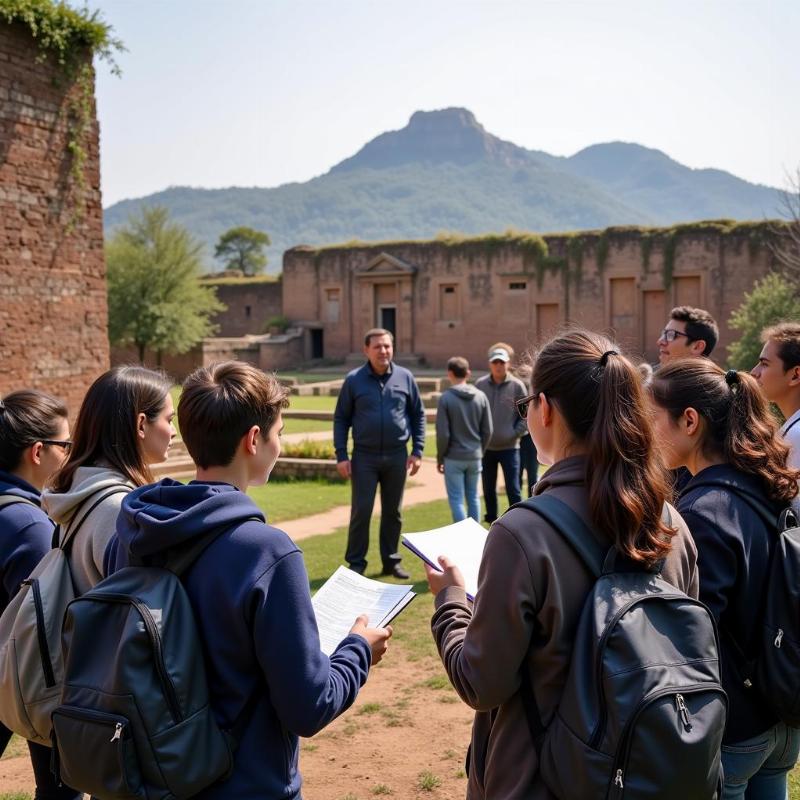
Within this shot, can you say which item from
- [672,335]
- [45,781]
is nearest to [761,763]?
[45,781]

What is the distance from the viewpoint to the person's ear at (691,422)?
2.56 meters

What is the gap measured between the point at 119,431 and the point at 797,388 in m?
2.55

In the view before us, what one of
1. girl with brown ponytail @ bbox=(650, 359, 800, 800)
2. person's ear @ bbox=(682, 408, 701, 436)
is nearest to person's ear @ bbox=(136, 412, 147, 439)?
girl with brown ponytail @ bbox=(650, 359, 800, 800)

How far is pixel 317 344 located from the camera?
49.2m

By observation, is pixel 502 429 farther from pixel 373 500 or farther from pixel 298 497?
pixel 298 497

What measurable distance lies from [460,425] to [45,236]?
29.4 ft

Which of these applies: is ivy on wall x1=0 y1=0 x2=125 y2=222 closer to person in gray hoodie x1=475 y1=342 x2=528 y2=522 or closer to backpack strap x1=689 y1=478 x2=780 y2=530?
person in gray hoodie x1=475 y1=342 x2=528 y2=522

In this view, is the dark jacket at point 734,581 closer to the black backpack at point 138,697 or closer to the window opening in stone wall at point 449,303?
the black backpack at point 138,697

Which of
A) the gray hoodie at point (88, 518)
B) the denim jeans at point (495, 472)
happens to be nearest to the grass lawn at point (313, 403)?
the denim jeans at point (495, 472)

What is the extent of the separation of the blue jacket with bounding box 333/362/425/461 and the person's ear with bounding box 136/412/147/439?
469 cm

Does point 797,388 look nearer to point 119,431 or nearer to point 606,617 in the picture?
point 606,617

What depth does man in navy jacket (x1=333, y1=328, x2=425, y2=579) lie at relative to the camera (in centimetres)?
748

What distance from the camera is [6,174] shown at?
13.4 meters

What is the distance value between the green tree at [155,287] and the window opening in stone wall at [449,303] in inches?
458
